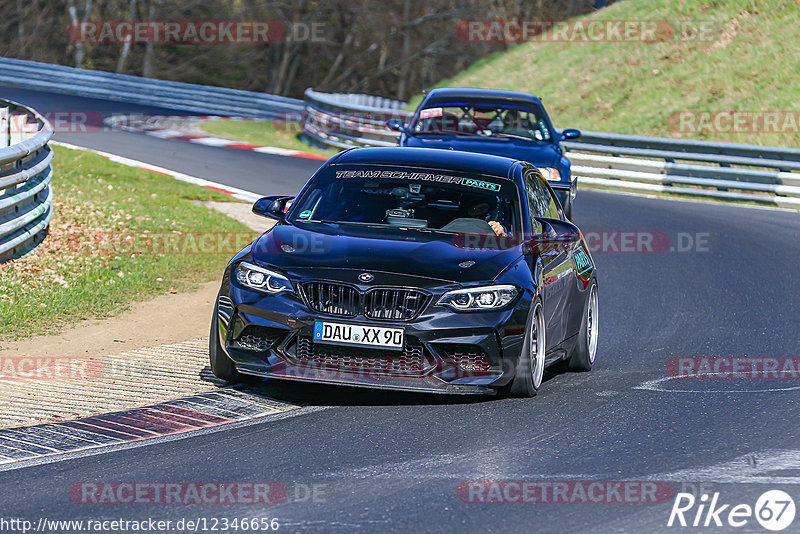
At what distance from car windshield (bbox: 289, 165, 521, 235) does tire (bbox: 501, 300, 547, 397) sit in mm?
903

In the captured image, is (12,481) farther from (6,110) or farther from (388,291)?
(6,110)

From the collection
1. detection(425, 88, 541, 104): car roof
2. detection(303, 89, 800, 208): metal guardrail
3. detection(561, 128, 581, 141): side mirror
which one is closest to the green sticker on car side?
detection(425, 88, 541, 104): car roof

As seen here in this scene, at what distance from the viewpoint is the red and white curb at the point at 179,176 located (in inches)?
745

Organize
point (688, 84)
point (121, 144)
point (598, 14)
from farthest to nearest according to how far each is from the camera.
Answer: point (598, 14), point (688, 84), point (121, 144)

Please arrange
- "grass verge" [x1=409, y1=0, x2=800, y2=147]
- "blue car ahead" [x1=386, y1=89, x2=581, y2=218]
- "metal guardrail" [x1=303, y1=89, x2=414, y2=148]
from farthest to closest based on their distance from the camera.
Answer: "grass verge" [x1=409, y1=0, x2=800, y2=147] → "metal guardrail" [x1=303, y1=89, x2=414, y2=148] → "blue car ahead" [x1=386, y1=89, x2=581, y2=218]

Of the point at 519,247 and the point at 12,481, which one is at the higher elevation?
the point at 519,247

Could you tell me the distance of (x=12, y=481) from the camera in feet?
18.5

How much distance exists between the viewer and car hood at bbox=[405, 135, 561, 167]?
14.8m

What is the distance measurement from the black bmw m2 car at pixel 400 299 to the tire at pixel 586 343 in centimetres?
28

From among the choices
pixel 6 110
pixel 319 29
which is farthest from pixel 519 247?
pixel 319 29

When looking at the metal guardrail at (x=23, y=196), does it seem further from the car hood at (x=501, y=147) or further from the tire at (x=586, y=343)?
the tire at (x=586, y=343)

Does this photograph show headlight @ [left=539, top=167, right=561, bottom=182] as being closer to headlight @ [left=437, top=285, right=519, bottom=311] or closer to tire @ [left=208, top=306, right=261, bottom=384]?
headlight @ [left=437, top=285, right=519, bottom=311]

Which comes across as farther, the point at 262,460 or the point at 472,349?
the point at 472,349

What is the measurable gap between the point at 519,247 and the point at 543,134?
27.0 ft
